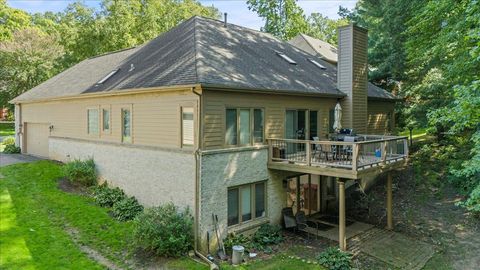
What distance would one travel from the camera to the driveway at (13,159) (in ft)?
62.6

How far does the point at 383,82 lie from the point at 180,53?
16.8 meters

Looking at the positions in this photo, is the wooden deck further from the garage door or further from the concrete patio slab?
the garage door

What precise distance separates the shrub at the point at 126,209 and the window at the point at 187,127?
12.1 ft

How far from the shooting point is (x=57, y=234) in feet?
36.6

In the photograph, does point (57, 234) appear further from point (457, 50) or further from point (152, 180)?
point (457, 50)

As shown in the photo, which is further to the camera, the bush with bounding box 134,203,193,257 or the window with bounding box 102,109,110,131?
the window with bounding box 102,109,110,131

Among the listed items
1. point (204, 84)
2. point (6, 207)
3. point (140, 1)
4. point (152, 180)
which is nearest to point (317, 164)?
point (204, 84)

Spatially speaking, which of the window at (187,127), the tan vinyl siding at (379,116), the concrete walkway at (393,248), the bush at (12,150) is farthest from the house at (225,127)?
the bush at (12,150)

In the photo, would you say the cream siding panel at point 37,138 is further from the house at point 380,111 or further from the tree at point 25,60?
the house at point 380,111

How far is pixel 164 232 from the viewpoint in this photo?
33.7 feet

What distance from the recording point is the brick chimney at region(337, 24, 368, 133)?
1553 cm

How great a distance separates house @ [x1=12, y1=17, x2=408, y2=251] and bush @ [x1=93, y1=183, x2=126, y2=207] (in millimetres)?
429

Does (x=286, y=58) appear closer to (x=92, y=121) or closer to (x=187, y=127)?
(x=187, y=127)

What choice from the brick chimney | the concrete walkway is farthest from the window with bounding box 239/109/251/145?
the brick chimney
